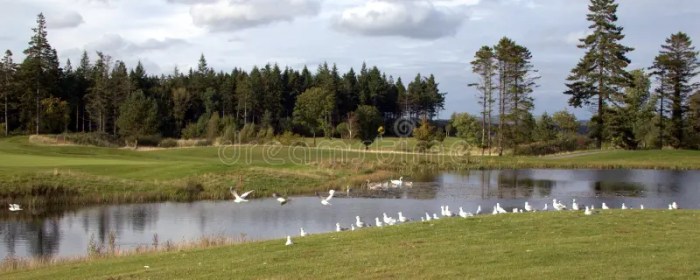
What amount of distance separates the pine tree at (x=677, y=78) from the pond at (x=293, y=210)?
22.4 m

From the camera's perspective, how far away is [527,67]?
71.5m

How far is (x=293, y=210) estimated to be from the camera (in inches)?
1257

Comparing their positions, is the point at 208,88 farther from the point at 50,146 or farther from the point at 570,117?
the point at 570,117

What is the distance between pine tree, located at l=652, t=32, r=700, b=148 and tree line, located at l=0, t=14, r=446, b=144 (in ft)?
145

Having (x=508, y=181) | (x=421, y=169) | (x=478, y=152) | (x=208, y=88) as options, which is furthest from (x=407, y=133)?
(x=508, y=181)

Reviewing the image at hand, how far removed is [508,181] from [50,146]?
140 ft

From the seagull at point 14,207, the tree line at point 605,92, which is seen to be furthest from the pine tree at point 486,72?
the seagull at point 14,207

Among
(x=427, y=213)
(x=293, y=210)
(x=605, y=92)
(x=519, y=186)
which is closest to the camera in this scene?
(x=427, y=213)

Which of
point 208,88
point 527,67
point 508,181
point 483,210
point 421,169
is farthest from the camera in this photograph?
point 208,88

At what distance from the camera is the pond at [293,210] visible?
25.3m

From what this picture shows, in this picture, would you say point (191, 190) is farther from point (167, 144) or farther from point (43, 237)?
point (167, 144)

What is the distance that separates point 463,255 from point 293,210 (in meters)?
19.3

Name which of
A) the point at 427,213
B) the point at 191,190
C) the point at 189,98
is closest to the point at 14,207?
the point at 191,190

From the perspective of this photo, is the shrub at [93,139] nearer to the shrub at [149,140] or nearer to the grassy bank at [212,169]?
the shrub at [149,140]
